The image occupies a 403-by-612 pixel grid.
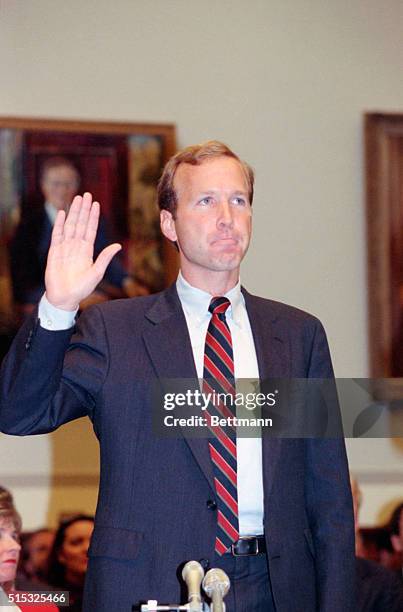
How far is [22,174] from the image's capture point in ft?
16.1

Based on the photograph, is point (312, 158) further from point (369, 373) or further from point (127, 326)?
point (127, 326)

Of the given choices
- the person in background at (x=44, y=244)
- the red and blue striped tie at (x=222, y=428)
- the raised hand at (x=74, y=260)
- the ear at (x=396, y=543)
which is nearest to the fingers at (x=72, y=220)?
the raised hand at (x=74, y=260)

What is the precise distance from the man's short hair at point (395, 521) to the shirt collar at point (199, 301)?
255 cm

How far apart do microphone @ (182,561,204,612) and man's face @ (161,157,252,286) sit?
842 mm

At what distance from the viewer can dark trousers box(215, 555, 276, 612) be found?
2.47m

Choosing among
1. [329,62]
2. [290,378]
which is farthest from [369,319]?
[290,378]

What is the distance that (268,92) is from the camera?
5195 mm

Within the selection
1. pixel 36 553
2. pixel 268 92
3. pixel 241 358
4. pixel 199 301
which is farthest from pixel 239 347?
pixel 268 92

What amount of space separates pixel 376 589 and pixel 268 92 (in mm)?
2380

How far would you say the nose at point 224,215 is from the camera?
2.70 meters

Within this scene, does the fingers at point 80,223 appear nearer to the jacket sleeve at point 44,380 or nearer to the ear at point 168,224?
the jacket sleeve at point 44,380

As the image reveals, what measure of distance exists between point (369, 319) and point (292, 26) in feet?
4.87

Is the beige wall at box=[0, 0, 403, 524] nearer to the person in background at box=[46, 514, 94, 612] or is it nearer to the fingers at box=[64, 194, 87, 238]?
the person in background at box=[46, 514, 94, 612]

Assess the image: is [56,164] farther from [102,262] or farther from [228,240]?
[102,262]
